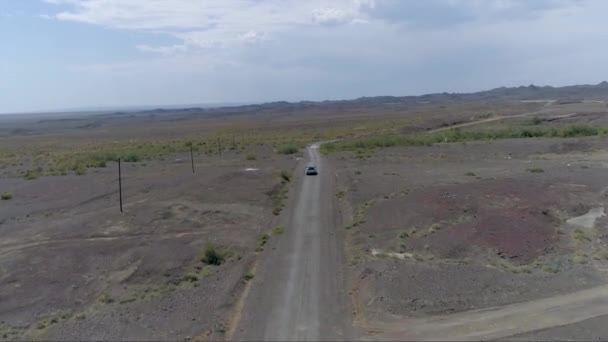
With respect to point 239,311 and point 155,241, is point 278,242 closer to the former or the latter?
point 155,241

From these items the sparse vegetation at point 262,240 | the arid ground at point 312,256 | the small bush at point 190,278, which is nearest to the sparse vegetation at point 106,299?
the arid ground at point 312,256

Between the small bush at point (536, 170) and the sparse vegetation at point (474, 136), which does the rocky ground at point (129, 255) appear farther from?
the sparse vegetation at point (474, 136)

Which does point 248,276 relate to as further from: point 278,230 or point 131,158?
point 131,158

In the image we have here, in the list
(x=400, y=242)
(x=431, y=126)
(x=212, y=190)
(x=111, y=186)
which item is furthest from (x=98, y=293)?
(x=431, y=126)

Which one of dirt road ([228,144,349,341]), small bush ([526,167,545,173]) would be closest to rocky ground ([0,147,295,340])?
dirt road ([228,144,349,341])

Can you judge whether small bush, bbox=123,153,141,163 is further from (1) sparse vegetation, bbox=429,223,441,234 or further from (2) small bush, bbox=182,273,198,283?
(1) sparse vegetation, bbox=429,223,441,234

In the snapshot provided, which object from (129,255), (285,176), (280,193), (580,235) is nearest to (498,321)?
(580,235)
